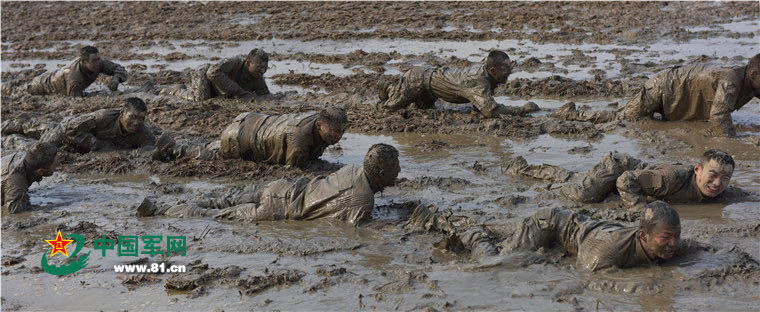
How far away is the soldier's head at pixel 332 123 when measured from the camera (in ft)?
26.8

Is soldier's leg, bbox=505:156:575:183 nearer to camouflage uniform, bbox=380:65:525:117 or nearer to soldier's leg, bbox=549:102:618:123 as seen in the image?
camouflage uniform, bbox=380:65:525:117

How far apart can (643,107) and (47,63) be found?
479 inches

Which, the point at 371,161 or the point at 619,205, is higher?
the point at 371,161

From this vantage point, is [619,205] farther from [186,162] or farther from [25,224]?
[25,224]

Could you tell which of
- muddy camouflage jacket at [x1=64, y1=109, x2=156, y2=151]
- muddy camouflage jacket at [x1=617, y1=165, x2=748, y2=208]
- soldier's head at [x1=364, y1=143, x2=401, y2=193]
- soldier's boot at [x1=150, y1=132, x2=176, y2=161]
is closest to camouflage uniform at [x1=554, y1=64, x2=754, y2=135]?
muddy camouflage jacket at [x1=617, y1=165, x2=748, y2=208]

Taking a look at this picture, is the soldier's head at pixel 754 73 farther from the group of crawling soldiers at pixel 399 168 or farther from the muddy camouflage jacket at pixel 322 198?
the muddy camouflage jacket at pixel 322 198

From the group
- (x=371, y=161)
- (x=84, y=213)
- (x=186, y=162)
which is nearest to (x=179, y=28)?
(x=186, y=162)

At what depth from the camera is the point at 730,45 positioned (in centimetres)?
1425

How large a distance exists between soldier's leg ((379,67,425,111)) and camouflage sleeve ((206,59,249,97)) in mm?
2397

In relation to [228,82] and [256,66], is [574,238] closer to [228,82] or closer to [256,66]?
[256,66]

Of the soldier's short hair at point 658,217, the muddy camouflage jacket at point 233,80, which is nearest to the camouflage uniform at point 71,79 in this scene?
the muddy camouflage jacket at point 233,80

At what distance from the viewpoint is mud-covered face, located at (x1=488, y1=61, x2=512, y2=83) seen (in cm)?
1020

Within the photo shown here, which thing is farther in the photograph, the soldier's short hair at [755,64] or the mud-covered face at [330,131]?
the soldier's short hair at [755,64]

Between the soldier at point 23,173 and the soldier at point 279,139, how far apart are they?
165 centimetres
